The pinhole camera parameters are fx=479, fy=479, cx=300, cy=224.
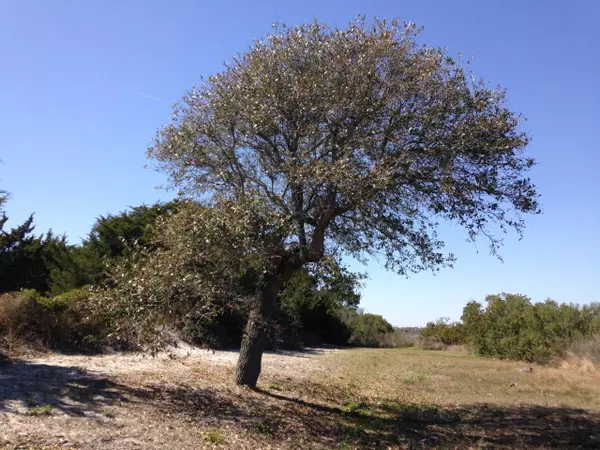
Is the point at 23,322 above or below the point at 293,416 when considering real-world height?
above

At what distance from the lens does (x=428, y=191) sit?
33.9 feet

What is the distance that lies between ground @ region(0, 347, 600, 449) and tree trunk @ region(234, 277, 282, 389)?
417 millimetres

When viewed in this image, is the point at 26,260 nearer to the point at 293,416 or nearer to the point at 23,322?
the point at 23,322

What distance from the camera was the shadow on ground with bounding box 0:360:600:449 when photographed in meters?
8.35

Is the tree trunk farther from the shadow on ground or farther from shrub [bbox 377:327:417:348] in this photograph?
shrub [bbox 377:327:417:348]

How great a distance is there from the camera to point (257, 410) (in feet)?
32.5

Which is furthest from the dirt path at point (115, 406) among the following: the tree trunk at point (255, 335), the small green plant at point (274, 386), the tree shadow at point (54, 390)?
the small green plant at point (274, 386)

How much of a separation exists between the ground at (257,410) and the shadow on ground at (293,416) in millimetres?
27

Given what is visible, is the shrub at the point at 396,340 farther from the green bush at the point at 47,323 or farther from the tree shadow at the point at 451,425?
the green bush at the point at 47,323

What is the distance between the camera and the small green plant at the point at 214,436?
730 centimetres

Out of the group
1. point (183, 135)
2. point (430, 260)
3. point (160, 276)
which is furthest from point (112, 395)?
point (430, 260)

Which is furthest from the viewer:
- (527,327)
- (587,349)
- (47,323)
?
(527,327)

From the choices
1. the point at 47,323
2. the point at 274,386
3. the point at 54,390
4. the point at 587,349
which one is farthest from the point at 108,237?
the point at 587,349

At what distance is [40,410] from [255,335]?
5.24m
